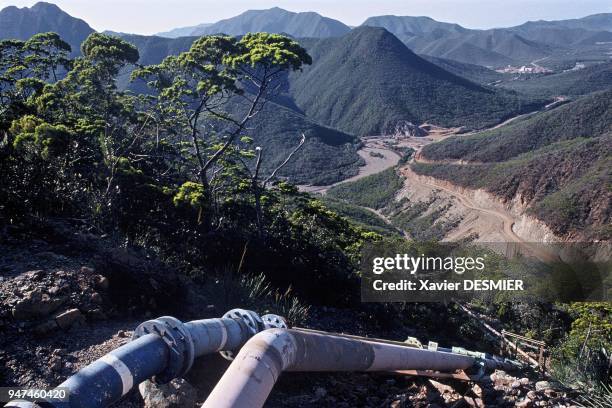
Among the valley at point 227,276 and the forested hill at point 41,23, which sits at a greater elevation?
the forested hill at point 41,23

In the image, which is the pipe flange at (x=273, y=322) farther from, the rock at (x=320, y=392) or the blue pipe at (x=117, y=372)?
the blue pipe at (x=117, y=372)

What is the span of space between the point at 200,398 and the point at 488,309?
1224cm

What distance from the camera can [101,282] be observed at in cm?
477

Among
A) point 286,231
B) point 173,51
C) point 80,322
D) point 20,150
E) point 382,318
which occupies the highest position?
point 173,51

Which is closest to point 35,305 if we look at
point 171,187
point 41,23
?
point 171,187

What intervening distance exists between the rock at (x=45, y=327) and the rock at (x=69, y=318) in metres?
0.05

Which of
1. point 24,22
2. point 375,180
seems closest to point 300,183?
point 375,180

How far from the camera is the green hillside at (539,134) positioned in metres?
46.1

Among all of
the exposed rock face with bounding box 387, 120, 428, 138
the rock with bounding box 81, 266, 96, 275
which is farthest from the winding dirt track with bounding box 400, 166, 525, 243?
the rock with bounding box 81, 266, 96, 275

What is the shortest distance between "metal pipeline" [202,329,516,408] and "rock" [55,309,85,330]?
6.33 ft

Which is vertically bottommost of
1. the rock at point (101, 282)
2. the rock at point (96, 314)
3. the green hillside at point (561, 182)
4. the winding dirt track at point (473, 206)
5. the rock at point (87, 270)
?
the winding dirt track at point (473, 206)

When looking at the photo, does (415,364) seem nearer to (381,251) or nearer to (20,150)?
(20,150)

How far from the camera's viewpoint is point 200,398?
377 centimetres

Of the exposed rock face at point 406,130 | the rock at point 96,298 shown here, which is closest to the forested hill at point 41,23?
the exposed rock face at point 406,130
